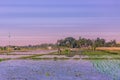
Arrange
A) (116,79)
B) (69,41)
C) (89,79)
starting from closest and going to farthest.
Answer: (116,79) → (89,79) → (69,41)

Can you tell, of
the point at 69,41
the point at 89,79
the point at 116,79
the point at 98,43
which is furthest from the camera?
the point at 69,41

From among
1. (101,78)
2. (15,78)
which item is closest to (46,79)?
(15,78)

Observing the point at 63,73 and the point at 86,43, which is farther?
the point at 86,43

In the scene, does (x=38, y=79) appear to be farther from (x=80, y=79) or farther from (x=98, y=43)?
(x=98, y=43)

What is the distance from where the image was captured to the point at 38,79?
18469 mm

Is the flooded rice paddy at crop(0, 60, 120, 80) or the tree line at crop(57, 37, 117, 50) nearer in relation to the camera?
the flooded rice paddy at crop(0, 60, 120, 80)

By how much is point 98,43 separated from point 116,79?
10150 centimetres

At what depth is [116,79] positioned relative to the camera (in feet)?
55.7

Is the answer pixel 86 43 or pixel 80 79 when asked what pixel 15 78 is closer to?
pixel 80 79

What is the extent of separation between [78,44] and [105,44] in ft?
33.9

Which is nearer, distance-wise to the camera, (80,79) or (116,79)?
(116,79)

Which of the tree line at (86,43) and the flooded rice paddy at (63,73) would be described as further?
the tree line at (86,43)

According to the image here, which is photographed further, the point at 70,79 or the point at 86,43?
the point at 86,43

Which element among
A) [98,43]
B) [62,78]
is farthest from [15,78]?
[98,43]
